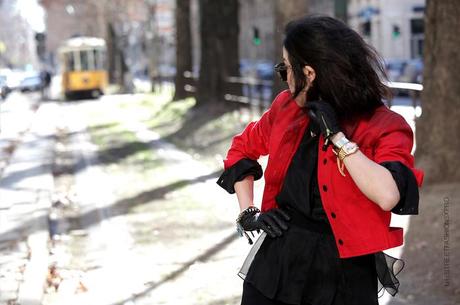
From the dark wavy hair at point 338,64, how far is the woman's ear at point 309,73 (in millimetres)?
12

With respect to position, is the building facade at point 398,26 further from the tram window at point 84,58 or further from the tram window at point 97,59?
the tram window at point 84,58

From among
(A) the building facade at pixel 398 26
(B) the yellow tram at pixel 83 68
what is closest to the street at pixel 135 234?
(B) the yellow tram at pixel 83 68

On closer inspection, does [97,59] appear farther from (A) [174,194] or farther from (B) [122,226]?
(B) [122,226]

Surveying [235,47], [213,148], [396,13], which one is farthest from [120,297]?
[396,13]

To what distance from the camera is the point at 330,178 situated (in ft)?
9.09

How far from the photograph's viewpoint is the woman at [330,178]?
8.84ft

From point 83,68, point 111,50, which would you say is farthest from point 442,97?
point 111,50

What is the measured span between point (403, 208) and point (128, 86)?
45287mm

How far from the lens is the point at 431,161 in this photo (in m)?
8.35

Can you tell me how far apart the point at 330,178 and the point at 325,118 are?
0.21 meters

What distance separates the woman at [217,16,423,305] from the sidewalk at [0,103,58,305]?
12.0 feet

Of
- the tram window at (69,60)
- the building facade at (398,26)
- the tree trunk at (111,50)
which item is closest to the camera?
the tram window at (69,60)

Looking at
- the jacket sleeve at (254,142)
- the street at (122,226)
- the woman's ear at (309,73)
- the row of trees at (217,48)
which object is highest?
the woman's ear at (309,73)

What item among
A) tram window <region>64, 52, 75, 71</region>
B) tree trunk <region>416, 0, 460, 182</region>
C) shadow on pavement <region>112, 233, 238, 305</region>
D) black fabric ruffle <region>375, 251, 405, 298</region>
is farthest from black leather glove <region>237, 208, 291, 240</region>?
tram window <region>64, 52, 75, 71</region>
